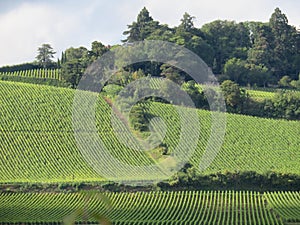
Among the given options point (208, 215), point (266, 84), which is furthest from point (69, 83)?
point (208, 215)

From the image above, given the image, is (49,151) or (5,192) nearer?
(5,192)

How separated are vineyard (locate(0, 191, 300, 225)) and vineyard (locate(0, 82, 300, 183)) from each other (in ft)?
10.6

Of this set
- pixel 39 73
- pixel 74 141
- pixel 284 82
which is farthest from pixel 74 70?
pixel 284 82

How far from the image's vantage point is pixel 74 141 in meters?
46.9

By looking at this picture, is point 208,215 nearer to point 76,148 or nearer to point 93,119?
point 76,148

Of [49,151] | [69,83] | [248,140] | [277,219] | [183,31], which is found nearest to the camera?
[277,219]

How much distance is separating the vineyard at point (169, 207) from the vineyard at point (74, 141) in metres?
3.22

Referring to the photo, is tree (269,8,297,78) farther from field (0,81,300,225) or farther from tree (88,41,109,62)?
field (0,81,300,225)

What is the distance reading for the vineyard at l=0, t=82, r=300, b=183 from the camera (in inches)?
1657

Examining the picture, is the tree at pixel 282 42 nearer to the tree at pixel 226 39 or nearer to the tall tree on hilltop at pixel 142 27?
the tree at pixel 226 39

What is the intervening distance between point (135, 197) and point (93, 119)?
1424 cm

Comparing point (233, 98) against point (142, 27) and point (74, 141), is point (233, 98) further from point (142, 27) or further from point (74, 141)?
point (142, 27)

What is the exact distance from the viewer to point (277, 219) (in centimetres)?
3184

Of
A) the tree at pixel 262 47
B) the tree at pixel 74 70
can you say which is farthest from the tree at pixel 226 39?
the tree at pixel 74 70
